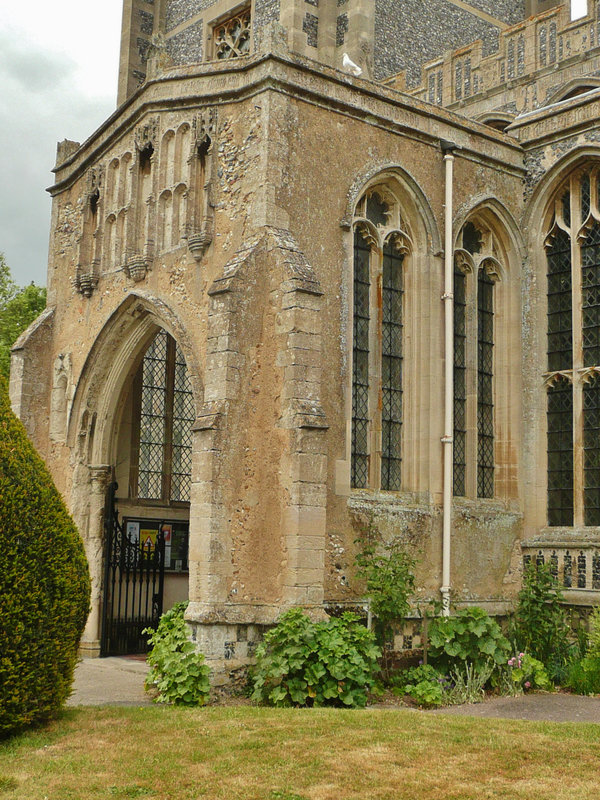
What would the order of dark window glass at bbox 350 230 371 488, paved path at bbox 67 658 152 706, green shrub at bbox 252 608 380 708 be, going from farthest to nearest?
dark window glass at bbox 350 230 371 488 → paved path at bbox 67 658 152 706 → green shrub at bbox 252 608 380 708

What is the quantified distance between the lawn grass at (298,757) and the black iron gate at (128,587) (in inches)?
192

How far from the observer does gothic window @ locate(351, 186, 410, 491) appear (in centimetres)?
1262

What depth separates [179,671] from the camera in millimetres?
10336

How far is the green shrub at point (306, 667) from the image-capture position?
10.1 m

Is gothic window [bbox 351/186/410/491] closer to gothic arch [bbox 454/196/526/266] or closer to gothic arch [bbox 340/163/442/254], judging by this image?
gothic arch [bbox 340/163/442/254]

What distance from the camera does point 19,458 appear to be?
8.81 m

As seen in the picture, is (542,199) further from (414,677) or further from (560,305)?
(414,677)

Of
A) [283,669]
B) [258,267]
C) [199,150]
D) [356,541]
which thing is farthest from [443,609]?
[199,150]

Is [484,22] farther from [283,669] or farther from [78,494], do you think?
[283,669]

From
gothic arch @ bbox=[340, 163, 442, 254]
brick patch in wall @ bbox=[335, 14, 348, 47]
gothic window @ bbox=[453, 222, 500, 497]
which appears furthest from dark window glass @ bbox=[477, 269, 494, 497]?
brick patch in wall @ bbox=[335, 14, 348, 47]

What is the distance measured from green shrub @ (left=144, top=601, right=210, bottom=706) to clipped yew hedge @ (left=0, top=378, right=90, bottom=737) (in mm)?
1635

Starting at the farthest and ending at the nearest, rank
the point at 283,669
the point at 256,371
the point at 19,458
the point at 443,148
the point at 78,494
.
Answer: the point at 78,494
the point at 443,148
the point at 256,371
the point at 283,669
the point at 19,458

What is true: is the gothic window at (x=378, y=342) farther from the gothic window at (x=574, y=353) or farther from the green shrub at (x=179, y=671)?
the green shrub at (x=179, y=671)

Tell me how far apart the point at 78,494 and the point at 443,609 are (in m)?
5.47
